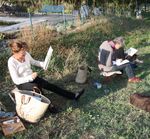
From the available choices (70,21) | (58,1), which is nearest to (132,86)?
(70,21)

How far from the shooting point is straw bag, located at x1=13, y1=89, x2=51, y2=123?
5.68 metres

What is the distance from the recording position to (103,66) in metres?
7.86

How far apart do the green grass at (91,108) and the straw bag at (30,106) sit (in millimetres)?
137

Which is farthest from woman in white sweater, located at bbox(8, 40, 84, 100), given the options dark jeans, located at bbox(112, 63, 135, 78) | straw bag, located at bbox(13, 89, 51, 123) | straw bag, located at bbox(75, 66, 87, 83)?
dark jeans, located at bbox(112, 63, 135, 78)

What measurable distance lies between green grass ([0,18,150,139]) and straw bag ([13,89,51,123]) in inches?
5.4

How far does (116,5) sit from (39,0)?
4.23 metres

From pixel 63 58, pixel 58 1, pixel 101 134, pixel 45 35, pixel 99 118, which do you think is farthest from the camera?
pixel 58 1

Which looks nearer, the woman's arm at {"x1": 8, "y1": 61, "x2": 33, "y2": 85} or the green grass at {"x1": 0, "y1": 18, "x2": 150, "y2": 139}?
the green grass at {"x1": 0, "y1": 18, "x2": 150, "y2": 139}

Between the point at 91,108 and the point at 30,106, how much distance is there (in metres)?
1.24

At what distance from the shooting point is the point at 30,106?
5715mm

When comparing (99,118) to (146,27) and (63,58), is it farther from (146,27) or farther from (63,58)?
(146,27)

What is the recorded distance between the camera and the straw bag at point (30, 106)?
5684 millimetres

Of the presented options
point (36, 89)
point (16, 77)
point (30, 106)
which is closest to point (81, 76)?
point (36, 89)

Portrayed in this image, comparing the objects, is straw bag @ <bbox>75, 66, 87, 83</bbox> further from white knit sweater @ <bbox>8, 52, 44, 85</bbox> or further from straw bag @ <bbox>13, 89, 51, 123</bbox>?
straw bag @ <bbox>13, 89, 51, 123</bbox>
